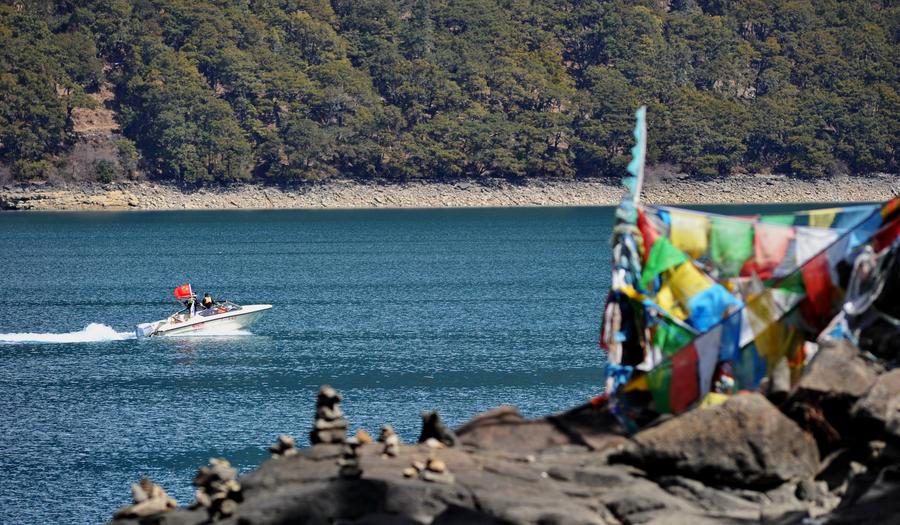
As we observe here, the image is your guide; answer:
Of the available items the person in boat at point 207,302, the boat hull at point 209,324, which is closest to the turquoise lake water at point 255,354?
the boat hull at point 209,324

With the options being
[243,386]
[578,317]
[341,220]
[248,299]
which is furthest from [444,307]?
[341,220]

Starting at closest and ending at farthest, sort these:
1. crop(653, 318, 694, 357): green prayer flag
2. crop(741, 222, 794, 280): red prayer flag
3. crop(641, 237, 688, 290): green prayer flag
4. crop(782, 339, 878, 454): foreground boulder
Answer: crop(782, 339, 878, 454): foreground boulder, crop(653, 318, 694, 357): green prayer flag, crop(641, 237, 688, 290): green prayer flag, crop(741, 222, 794, 280): red prayer flag

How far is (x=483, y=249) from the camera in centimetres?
13875

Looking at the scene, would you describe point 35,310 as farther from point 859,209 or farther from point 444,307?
point 859,209

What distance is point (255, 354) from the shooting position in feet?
220

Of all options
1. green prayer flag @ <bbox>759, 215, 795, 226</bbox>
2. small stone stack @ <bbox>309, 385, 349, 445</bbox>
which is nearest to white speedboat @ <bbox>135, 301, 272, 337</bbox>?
green prayer flag @ <bbox>759, 215, 795, 226</bbox>

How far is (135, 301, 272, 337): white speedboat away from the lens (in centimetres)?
7069

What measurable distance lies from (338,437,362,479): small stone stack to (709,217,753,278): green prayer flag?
6863 millimetres

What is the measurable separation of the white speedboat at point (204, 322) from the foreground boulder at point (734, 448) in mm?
49525

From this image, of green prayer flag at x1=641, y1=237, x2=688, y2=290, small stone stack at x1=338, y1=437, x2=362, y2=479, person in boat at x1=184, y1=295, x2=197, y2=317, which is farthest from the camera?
person in boat at x1=184, y1=295, x2=197, y2=317

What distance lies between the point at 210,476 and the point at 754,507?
778 cm

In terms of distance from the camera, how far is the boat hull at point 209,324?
70.7 metres

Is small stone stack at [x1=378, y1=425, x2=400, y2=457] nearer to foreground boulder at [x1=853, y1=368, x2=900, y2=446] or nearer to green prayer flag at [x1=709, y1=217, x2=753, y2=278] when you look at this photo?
green prayer flag at [x1=709, y1=217, x2=753, y2=278]

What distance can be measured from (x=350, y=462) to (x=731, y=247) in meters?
7.43
